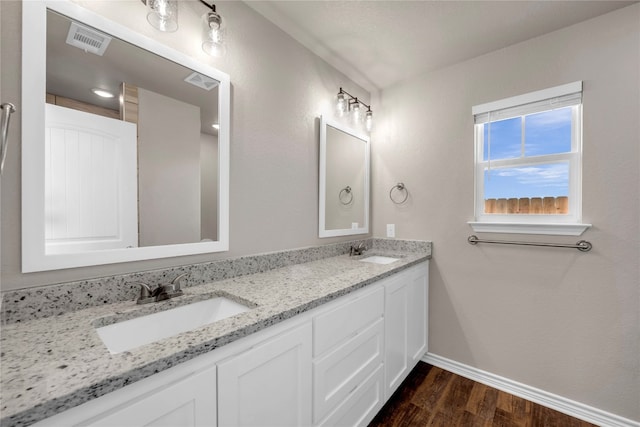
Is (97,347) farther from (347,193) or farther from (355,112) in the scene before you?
(355,112)

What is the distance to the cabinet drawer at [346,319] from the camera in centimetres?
116

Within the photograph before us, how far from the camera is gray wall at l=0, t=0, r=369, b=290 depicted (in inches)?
34.7

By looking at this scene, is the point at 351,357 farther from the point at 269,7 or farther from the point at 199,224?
the point at 269,7

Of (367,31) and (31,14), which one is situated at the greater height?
(367,31)

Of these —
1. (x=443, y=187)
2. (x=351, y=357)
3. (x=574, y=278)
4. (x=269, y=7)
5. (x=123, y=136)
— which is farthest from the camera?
(x=443, y=187)

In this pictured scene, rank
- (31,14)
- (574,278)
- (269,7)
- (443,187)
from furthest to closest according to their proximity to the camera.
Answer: (443,187)
(574,278)
(269,7)
(31,14)

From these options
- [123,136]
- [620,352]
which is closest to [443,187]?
[620,352]

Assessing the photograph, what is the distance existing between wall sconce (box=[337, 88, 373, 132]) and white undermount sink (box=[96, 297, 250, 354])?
5.53 ft

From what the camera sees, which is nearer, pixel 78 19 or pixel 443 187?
pixel 78 19

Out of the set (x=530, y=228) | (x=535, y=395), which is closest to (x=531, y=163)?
(x=530, y=228)

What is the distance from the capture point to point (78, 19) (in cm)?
99

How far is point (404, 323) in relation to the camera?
6.15 feet

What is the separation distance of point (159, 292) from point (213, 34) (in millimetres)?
1174

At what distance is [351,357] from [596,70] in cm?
224
